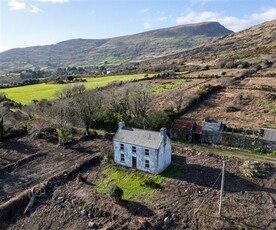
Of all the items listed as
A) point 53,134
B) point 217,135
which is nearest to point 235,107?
point 217,135

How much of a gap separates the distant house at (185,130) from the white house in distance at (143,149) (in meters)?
10.9

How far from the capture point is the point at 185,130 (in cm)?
4412

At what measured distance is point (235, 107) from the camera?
58906 mm

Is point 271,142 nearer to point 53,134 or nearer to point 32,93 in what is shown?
point 53,134

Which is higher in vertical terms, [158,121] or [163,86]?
[158,121]

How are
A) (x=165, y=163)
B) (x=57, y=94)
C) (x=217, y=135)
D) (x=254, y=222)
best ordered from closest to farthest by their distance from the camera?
(x=254, y=222) → (x=165, y=163) → (x=217, y=135) → (x=57, y=94)

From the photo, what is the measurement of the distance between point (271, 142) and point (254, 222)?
55.6 feet

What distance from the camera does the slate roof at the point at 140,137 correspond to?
32219mm

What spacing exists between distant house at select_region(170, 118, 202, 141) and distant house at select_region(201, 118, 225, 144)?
0.92 meters

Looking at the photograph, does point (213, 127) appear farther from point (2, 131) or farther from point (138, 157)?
point (2, 131)

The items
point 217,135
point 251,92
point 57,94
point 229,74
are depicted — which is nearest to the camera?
point 217,135

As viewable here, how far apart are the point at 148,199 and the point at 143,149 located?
634 cm

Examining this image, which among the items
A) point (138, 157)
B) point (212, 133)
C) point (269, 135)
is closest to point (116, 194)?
point (138, 157)

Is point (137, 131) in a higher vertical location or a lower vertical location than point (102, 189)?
higher
